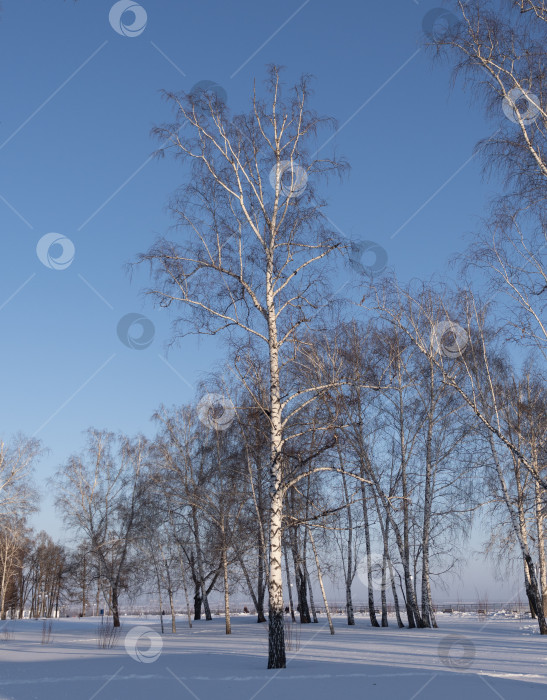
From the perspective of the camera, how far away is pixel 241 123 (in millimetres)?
13422

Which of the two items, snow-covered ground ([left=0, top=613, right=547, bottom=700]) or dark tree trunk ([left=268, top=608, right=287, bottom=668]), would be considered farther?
dark tree trunk ([left=268, top=608, right=287, bottom=668])

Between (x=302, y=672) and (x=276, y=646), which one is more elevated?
(x=276, y=646)

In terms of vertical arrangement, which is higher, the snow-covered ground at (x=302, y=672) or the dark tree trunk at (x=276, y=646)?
the dark tree trunk at (x=276, y=646)

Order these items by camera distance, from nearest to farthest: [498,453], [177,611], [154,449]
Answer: [498,453], [154,449], [177,611]

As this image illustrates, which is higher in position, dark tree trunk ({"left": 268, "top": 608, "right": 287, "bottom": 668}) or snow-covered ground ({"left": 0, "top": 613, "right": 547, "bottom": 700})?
dark tree trunk ({"left": 268, "top": 608, "right": 287, "bottom": 668})

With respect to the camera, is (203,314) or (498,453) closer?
(203,314)

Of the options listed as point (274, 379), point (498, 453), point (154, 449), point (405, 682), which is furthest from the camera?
point (154, 449)

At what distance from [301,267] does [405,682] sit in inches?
323

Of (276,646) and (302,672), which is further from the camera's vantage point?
(276,646)

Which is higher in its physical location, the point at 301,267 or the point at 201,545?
the point at 301,267

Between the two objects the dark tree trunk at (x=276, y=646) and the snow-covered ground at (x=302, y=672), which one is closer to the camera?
the snow-covered ground at (x=302, y=672)

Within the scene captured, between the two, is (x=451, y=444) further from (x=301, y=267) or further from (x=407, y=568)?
(x=301, y=267)

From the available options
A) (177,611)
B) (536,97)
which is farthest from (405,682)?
(177,611)

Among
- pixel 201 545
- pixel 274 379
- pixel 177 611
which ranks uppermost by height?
pixel 274 379
